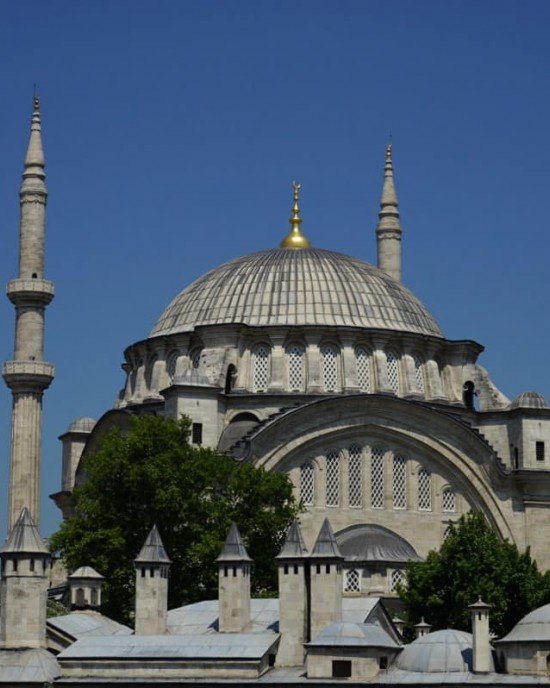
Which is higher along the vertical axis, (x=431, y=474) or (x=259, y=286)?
(x=259, y=286)

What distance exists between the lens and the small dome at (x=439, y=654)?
43.6 m

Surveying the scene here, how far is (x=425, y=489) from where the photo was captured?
6506cm

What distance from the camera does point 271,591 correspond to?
5431cm

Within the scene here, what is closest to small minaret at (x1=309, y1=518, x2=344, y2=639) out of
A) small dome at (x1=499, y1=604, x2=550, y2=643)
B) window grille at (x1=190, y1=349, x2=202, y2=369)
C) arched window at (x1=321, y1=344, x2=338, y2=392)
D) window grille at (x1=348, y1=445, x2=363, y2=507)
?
small dome at (x1=499, y1=604, x2=550, y2=643)

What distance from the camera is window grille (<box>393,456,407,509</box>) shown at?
6444 centimetres

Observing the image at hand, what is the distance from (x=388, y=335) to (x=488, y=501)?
6356 millimetres

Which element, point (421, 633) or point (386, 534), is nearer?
point (421, 633)

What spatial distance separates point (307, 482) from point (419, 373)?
23.5 ft

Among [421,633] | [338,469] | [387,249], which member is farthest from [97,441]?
[421,633]

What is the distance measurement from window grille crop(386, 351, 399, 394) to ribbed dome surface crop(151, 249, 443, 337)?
91cm

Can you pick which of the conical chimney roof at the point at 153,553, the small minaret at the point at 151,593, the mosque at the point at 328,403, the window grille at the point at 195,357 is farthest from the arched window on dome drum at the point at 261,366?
the small minaret at the point at 151,593

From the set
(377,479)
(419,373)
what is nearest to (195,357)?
(419,373)

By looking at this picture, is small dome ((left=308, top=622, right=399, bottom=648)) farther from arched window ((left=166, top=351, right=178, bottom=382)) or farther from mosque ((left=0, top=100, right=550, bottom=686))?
arched window ((left=166, top=351, right=178, bottom=382))

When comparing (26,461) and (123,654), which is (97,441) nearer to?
(26,461)
